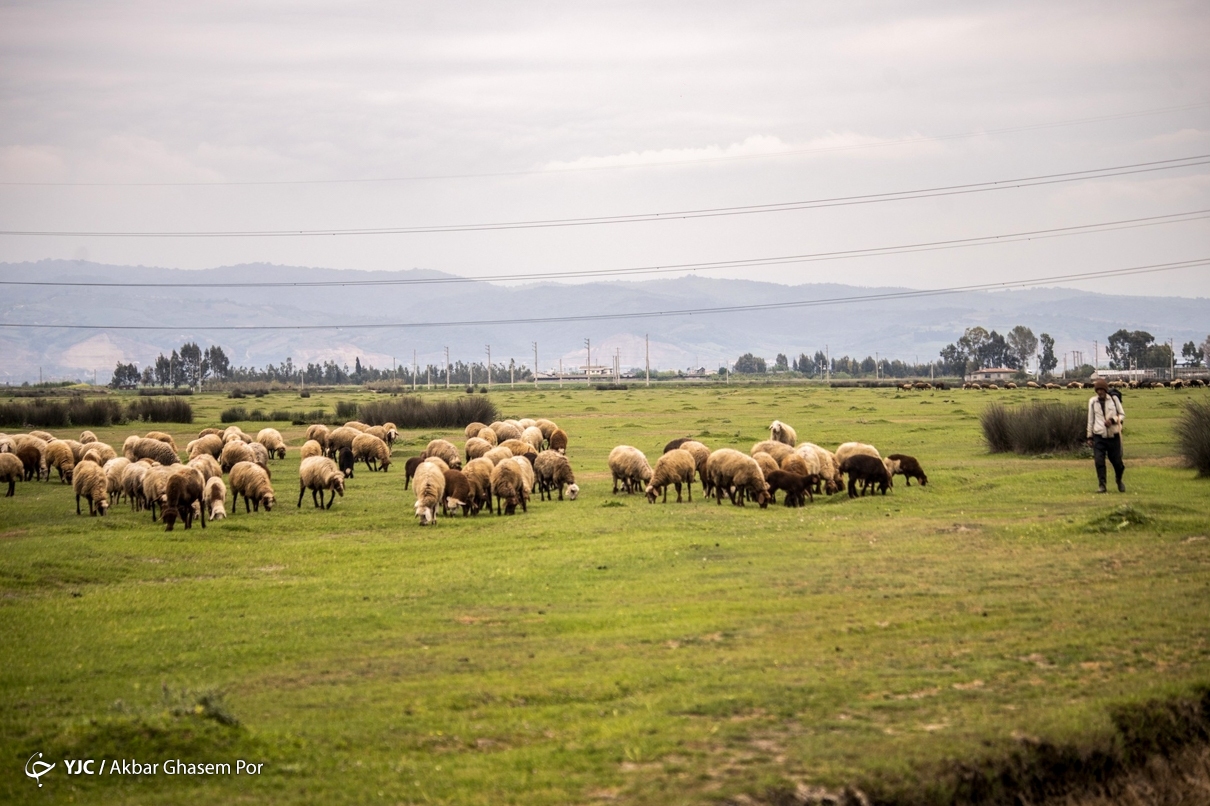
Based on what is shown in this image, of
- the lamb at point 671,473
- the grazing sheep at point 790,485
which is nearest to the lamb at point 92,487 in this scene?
the lamb at point 671,473

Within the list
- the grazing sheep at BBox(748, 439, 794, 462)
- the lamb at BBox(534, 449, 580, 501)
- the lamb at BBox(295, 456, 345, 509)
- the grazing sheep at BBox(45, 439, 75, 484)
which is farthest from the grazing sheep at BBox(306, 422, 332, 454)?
the grazing sheep at BBox(748, 439, 794, 462)

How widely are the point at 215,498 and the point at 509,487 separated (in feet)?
20.8

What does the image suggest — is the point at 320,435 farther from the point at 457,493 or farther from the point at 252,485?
the point at 457,493

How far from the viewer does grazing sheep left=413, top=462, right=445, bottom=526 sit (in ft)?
73.3

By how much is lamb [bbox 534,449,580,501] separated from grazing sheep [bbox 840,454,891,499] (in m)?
6.45

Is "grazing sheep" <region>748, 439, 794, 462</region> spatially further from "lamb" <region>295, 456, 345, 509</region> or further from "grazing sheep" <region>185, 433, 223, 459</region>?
"grazing sheep" <region>185, 433, 223, 459</region>

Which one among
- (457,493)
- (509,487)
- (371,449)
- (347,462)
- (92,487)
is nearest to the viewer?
(457,493)

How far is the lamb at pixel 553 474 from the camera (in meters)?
26.4

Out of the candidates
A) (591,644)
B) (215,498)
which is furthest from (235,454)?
(591,644)

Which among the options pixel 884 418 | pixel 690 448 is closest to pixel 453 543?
pixel 690 448

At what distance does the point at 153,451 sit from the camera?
30984mm

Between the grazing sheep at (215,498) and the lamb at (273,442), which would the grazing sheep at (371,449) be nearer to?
the lamb at (273,442)

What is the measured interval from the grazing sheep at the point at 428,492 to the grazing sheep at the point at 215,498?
164 inches

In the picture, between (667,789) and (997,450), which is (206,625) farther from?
(997,450)
